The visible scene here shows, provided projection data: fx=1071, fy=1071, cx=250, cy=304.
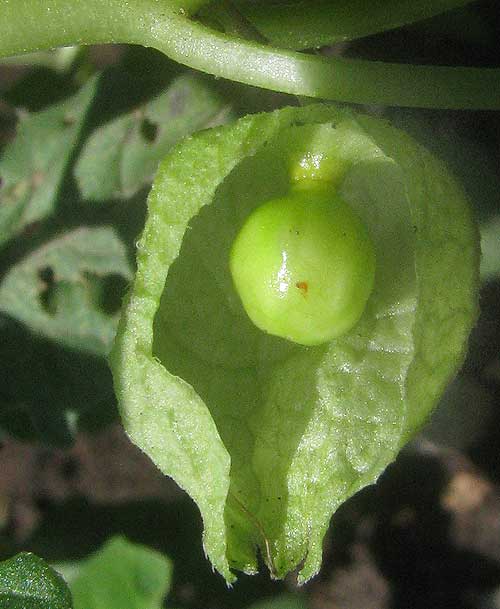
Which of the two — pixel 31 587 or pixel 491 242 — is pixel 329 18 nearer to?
pixel 491 242

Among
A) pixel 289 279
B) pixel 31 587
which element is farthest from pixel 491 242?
pixel 31 587

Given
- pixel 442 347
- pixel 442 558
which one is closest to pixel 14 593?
pixel 442 347

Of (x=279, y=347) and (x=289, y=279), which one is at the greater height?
(x=289, y=279)

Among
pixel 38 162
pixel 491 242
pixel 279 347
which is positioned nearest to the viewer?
pixel 279 347

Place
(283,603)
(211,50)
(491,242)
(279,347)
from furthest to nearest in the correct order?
(283,603) → (491,242) → (279,347) → (211,50)

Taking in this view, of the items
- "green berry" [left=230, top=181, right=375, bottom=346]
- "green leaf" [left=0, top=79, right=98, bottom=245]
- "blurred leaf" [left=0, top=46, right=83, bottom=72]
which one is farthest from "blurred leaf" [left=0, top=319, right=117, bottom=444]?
"green berry" [left=230, top=181, right=375, bottom=346]

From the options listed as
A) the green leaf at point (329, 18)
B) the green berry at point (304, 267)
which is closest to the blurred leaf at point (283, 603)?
the green berry at point (304, 267)

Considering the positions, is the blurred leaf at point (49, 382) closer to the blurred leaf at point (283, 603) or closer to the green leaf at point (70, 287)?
the green leaf at point (70, 287)
